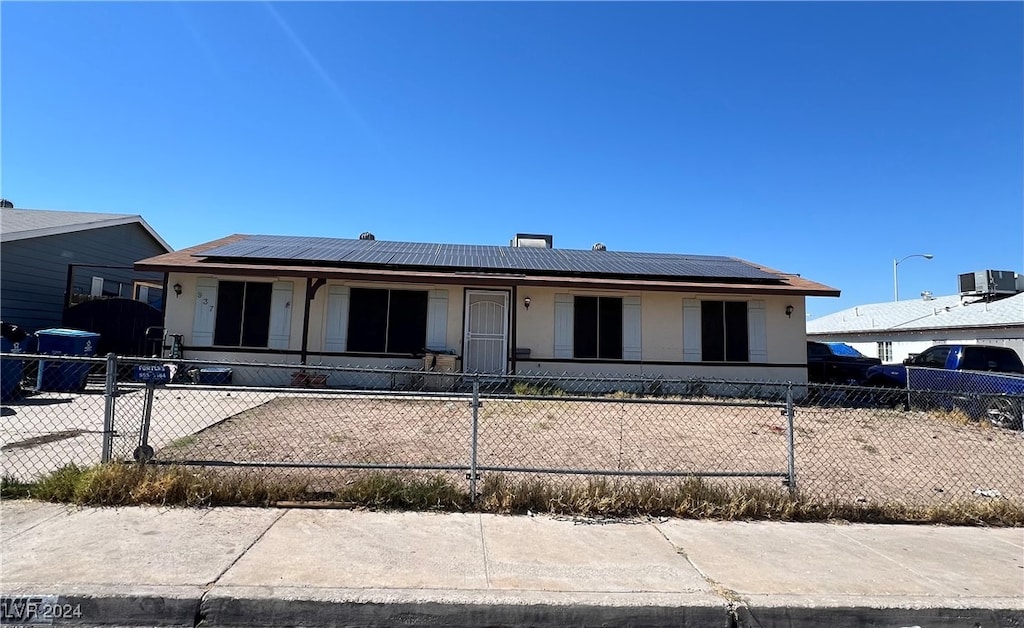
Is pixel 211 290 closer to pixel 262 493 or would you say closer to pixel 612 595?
pixel 262 493

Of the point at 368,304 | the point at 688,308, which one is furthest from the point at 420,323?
the point at 688,308

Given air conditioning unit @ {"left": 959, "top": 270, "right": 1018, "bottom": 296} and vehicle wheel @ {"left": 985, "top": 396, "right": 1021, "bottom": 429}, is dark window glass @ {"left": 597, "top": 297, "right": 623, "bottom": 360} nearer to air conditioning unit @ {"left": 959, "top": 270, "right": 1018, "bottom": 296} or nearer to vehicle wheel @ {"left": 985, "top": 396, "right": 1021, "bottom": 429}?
vehicle wheel @ {"left": 985, "top": 396, "right": 1021, "bottom": 429}

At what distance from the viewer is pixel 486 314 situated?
13.8 m

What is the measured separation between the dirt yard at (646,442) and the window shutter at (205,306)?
4.16m

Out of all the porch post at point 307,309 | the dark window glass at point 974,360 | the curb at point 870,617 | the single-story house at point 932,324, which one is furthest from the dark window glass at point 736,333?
the curb at point 870,617

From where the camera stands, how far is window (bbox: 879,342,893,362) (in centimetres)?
2606

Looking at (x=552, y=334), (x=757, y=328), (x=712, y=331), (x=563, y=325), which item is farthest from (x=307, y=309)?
(x=757, y=328)

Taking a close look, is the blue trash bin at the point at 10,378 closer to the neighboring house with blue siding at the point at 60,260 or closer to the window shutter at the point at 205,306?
the window shutter at the point at 205,306

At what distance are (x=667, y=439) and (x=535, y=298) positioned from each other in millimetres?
6449

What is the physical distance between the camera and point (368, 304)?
13.4 meters

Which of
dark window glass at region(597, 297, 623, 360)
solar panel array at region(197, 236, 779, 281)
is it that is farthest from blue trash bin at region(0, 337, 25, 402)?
dark window glass at region(597, 297, 623, 360)

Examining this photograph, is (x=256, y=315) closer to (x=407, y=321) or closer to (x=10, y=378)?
(x=407, y=321)

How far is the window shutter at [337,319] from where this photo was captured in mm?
13211

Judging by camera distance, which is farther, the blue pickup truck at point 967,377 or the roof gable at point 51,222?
the roof gable at point 51,222
